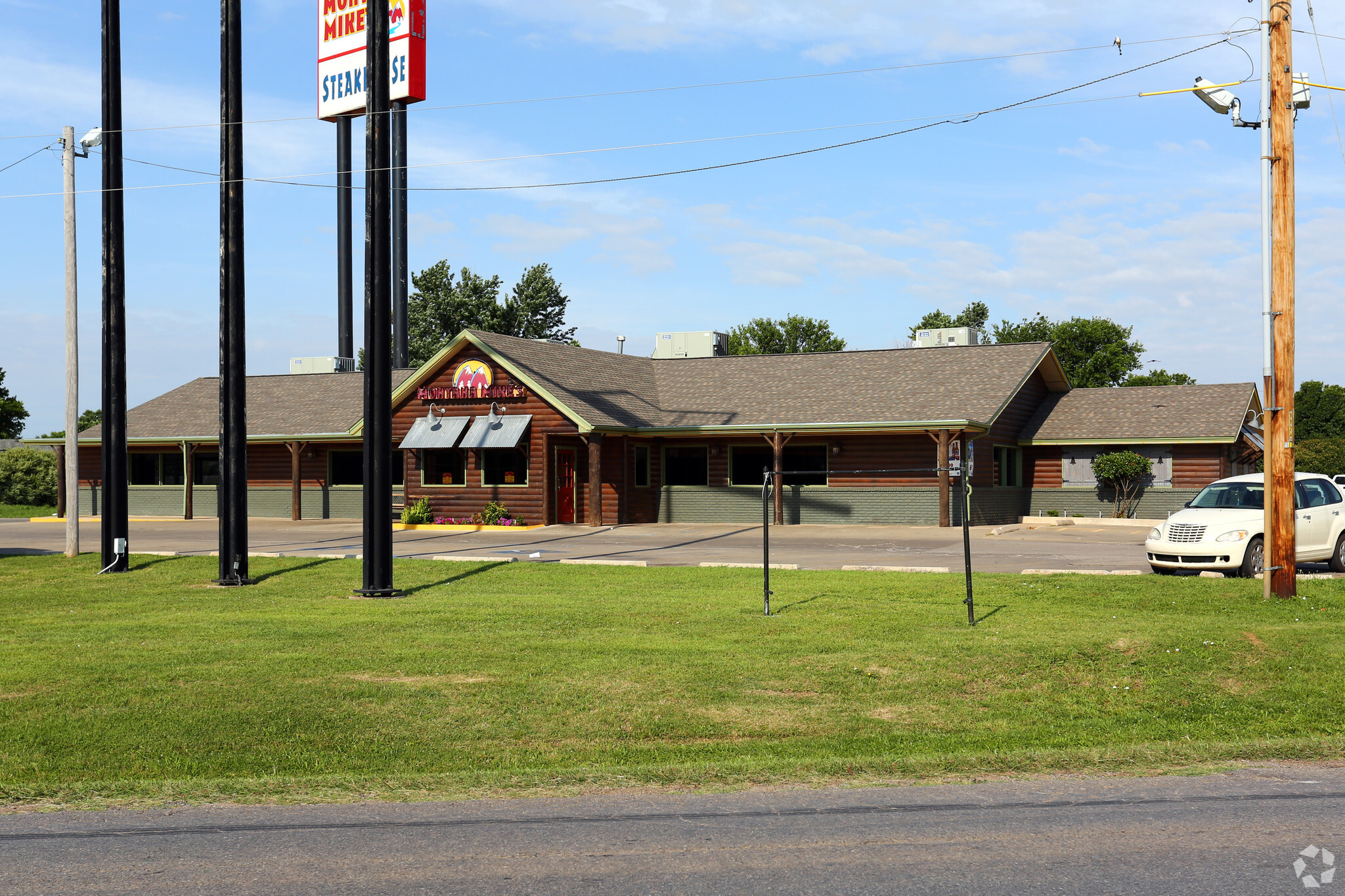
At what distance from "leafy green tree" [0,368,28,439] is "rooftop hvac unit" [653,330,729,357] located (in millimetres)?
43674

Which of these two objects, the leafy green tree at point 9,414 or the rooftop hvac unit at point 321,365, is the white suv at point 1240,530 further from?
the leafy green tree at point 9,414

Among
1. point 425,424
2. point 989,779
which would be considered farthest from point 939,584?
point 425,424

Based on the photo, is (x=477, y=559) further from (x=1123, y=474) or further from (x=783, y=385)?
(x=1123, y=474)

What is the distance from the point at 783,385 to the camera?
124 feet

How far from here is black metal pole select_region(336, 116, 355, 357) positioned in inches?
2083

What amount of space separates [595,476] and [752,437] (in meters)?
5.06

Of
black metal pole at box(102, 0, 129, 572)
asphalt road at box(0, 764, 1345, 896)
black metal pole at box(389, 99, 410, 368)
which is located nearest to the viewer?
asphalt road at box(0, 764, 1345, 896)

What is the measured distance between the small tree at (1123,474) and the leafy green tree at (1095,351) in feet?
117

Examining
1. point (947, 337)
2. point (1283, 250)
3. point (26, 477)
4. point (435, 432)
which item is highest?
point (947, 337)

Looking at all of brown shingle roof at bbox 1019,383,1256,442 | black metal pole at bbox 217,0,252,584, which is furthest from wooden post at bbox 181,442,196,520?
brown shingle roof at bbox 1019,383,1256,442

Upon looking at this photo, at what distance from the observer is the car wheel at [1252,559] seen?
55.5ft

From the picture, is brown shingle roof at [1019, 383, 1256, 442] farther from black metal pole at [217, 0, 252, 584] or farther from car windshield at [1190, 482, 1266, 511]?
black metal pole at [217, 0, 252, 584]

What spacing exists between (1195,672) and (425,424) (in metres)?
27.9

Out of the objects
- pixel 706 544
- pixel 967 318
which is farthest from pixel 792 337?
pixel 706 544
